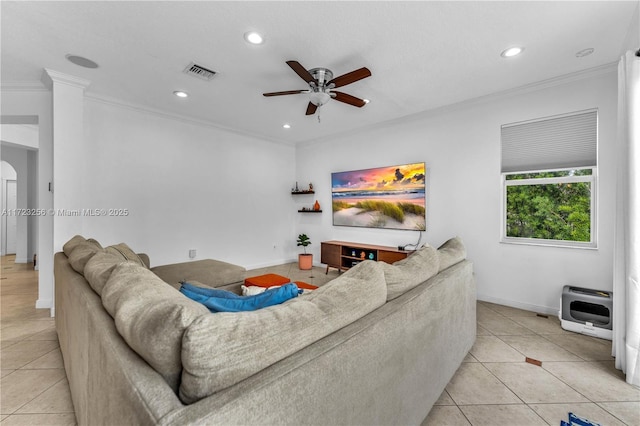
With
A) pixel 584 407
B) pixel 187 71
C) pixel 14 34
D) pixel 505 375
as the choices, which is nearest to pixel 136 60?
pixel 187 71

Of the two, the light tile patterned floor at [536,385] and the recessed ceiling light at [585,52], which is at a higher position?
the recessed ceiling light at [585,52]

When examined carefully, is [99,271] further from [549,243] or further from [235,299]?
[549,243]

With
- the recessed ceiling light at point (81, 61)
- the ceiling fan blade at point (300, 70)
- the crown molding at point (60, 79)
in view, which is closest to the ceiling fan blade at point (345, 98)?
the ceiling fan blade at point (300, 70)

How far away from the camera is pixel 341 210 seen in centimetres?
520

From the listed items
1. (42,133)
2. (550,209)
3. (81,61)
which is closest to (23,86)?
(42,133)

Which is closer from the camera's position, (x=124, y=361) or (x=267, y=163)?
(x=124, y=361)

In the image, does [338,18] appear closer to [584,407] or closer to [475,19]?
[475,19]

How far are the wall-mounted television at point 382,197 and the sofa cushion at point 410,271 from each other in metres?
2.46

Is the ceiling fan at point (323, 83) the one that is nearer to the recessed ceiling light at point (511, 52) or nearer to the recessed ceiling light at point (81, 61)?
the recessed ceiling light at point (511, 52)

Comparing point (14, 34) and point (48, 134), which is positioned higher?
point (14, 34)

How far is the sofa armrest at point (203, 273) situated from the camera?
2.82m

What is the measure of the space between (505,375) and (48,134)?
516 cm

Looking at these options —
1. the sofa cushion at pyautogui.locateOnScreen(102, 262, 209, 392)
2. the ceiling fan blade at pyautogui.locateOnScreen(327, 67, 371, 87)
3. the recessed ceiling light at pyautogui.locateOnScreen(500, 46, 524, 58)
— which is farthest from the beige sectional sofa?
the recessed ceiling light at pyautogui.locateOnScreen(500, 46, 524, 58)

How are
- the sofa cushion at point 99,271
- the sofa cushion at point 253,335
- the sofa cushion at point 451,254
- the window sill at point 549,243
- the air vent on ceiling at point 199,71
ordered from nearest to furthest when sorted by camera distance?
the sofa cushion at point 253,335
the sofa cushion at point 99,271
the sofa cushion at point 451,254
the air vent on ceiling at point 199,71
the window sill at point 549,243
